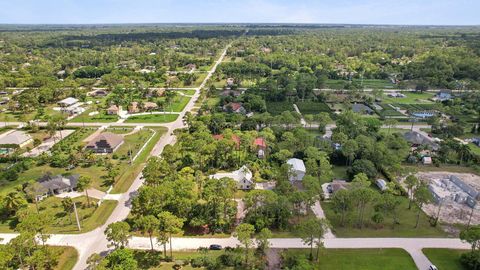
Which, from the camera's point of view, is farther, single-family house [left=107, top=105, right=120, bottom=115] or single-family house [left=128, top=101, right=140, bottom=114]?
single-family house [left=128, top=101, right=140, bottom=114]

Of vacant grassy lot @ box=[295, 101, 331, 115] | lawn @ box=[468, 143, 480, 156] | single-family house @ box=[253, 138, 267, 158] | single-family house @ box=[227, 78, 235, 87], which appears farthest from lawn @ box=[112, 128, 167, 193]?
lawn @ box=[468, 143, 480, 156]

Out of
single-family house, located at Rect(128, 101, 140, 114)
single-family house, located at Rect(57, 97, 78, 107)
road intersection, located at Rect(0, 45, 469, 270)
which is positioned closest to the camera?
road intersection, located at Rect(0, 45, 469, 270)

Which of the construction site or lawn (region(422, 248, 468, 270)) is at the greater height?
the construction site

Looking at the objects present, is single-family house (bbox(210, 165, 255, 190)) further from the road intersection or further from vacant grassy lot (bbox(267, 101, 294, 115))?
vacant grassy lot (bbox(267, 101, 294, 115))

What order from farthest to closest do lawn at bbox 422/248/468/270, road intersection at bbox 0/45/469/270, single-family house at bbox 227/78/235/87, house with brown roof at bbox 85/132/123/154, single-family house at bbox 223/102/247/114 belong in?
single-family house at bbox 227/78/235/87
single-family house at bbox 223/102/247/114
house with brown roof at bbox 85/132/123/154
road intersection at bbox 0/45/469/270
lawn at bbox 422/248/468/270

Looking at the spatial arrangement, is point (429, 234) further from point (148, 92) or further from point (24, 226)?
point (148, 92)

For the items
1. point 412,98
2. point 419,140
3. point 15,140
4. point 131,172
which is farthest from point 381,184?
point 412,98

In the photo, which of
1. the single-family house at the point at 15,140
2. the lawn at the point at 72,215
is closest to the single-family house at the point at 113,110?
the single-family house at the point at 15,140
